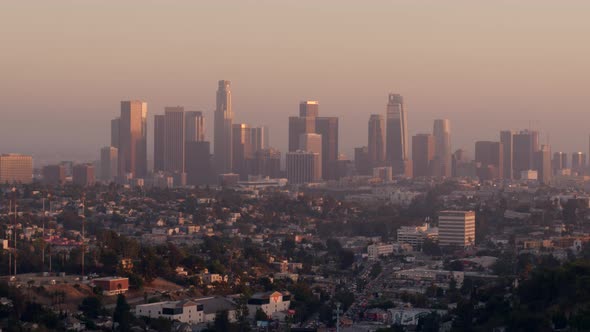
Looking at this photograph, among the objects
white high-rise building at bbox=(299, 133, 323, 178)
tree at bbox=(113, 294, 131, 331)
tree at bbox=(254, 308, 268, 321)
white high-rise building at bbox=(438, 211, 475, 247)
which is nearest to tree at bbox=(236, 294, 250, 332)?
tree at bbox=(254, 308, 268, 321)

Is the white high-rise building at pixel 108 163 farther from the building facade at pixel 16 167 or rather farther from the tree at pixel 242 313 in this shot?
the tree at pixel 242 313

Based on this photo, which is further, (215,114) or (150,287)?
(215,114)

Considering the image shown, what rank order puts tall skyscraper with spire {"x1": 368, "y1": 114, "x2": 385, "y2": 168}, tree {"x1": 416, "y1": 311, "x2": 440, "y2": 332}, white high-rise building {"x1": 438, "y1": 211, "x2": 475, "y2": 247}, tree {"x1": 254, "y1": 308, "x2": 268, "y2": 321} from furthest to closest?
tall skyscraper with spire {"x1": 368, "y1": 114, "x2": 385, "y2": 168} → white high-rise building {"x1": 438, "y1": 211, "x2": 475, "y2": 247} → tree {"x1": 254, "y1": 308, "x2": 268, "y2": 321} → tree {"x1": 416, "y1": 311, "x2": 440, "y2": 332}

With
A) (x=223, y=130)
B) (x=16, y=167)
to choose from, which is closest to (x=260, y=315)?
(x=16, y=167)

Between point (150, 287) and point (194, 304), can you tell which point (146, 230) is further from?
point (194, 304)

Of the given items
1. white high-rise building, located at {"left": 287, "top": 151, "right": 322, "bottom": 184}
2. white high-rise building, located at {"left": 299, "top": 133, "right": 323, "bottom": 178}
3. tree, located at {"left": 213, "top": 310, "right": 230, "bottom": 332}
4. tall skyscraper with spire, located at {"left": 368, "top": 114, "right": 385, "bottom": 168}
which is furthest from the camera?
tall skyscraper with spire, located at {"left": 368, "top": 114, "right": 385, "bottom": 168}

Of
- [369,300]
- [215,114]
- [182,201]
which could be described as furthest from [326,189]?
[369,300]

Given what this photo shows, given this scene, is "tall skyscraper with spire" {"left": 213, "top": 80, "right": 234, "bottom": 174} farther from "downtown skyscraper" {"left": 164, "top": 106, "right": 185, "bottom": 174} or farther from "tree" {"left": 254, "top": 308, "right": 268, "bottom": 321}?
"tree" {"left": 254, "top": 308, "right": 268, "bottom": 321}
